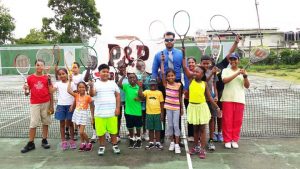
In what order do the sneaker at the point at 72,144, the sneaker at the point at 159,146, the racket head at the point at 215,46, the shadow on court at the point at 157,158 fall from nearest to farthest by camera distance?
the shadow on court at the point at 157,158
the sneaker at the point at 159,146
the sneaker at the point at 72,144
the racket head at the point at 215,46

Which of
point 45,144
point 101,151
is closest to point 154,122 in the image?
point 101,151

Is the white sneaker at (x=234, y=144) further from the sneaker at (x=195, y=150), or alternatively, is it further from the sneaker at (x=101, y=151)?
the sneaker at (x=101, y=151)

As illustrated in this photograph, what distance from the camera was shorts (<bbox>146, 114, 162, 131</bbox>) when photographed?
22.0 feet

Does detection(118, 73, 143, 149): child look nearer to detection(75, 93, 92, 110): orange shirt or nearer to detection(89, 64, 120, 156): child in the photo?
detection(89, 64, 120, 156): child

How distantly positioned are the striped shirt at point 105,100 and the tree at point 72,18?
35963mm

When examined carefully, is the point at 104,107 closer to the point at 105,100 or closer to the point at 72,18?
the point at 105,100

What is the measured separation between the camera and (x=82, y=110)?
6.77 m

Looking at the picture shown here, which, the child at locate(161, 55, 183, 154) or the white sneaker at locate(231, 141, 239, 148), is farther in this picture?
the white sneaker at locate(231, 141, 239, 148)

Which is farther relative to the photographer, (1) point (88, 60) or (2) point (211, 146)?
(1) point (88, 60)

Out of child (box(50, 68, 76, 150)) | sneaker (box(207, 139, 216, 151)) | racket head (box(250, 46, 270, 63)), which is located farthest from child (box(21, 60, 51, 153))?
racket head (box(250, 46, 270, 63))

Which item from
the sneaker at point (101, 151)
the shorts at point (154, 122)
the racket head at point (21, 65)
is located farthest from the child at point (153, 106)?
the racket head at point (21, 65)

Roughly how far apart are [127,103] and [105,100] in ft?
1.72

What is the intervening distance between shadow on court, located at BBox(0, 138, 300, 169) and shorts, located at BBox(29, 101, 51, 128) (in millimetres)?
524

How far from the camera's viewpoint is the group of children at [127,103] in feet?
21.2
